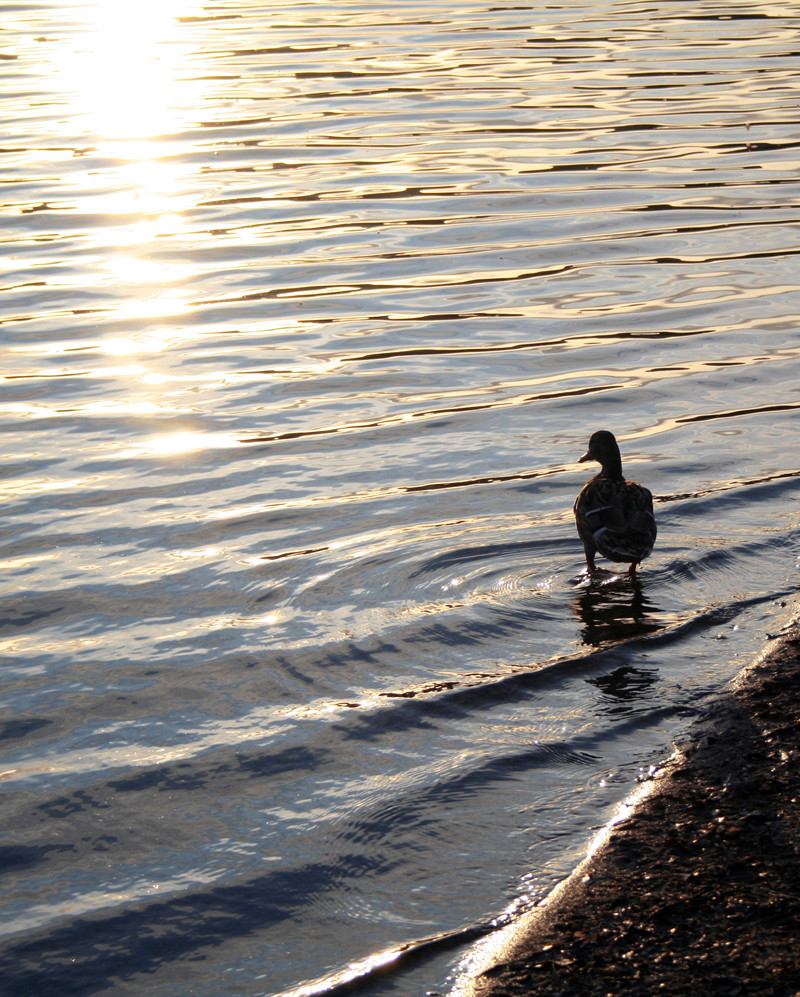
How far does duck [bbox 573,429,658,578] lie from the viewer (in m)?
7.42

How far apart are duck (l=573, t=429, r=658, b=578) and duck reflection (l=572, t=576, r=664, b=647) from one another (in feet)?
0.51

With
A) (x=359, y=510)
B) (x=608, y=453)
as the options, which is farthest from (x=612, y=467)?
(x=359, y=510)

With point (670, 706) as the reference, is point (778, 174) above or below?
above

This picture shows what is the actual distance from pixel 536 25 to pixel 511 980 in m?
27.3

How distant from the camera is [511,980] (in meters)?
4.28

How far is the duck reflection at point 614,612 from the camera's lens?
23.4ft

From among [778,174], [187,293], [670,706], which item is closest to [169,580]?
[670,706]

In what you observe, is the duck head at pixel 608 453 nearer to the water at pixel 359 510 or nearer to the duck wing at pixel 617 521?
the duck wing at pixel 617 521

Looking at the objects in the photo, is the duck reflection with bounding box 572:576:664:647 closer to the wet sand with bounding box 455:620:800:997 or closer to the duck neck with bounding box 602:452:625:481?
the duck neck with bounding box 602:452:625:481

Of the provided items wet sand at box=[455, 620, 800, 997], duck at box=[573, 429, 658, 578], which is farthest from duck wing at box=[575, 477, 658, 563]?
wet sand at box=[455, 620, 800, 997]

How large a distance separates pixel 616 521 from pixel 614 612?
508 mm

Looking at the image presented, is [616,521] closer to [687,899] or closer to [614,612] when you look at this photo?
[614,612]

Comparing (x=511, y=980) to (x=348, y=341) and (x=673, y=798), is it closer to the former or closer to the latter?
(x=673, y=798)

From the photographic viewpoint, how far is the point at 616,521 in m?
7.46
